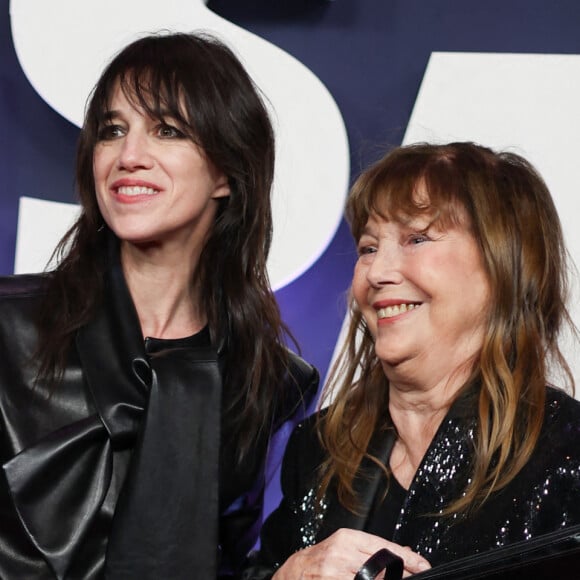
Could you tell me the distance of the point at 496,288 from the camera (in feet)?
5.99

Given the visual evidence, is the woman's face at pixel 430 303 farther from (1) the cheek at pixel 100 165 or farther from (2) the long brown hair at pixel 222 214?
(1) the cheek at pixel 100 165

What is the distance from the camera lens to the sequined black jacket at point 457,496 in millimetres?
1699

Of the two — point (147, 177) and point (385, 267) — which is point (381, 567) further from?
point (147, 177)

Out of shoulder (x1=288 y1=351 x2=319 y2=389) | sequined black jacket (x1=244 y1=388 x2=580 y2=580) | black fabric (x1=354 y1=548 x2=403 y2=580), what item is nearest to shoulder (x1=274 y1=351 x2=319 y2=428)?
shoulder (x1=288 y1=351 x2=319 y2=389)

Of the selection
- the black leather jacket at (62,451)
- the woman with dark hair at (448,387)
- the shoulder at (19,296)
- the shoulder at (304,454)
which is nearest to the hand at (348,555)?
the woman with dark hair at (448,387)

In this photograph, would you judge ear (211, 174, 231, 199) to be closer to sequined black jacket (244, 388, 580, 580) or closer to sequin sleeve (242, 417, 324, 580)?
sequin sleeve (242, 417, 324, 580)

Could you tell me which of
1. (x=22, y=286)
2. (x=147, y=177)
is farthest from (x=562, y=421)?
(x=22, y=286)

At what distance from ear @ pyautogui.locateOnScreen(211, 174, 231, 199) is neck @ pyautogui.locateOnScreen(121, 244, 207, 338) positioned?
16 centimetres

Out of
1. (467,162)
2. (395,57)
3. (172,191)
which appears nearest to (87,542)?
(172,191)

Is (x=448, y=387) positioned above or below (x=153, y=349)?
A: above

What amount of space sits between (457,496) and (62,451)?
74cm

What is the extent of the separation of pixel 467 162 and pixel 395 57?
1267 millimetres

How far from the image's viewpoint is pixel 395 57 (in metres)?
3.12

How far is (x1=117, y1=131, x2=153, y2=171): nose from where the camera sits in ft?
7.40
